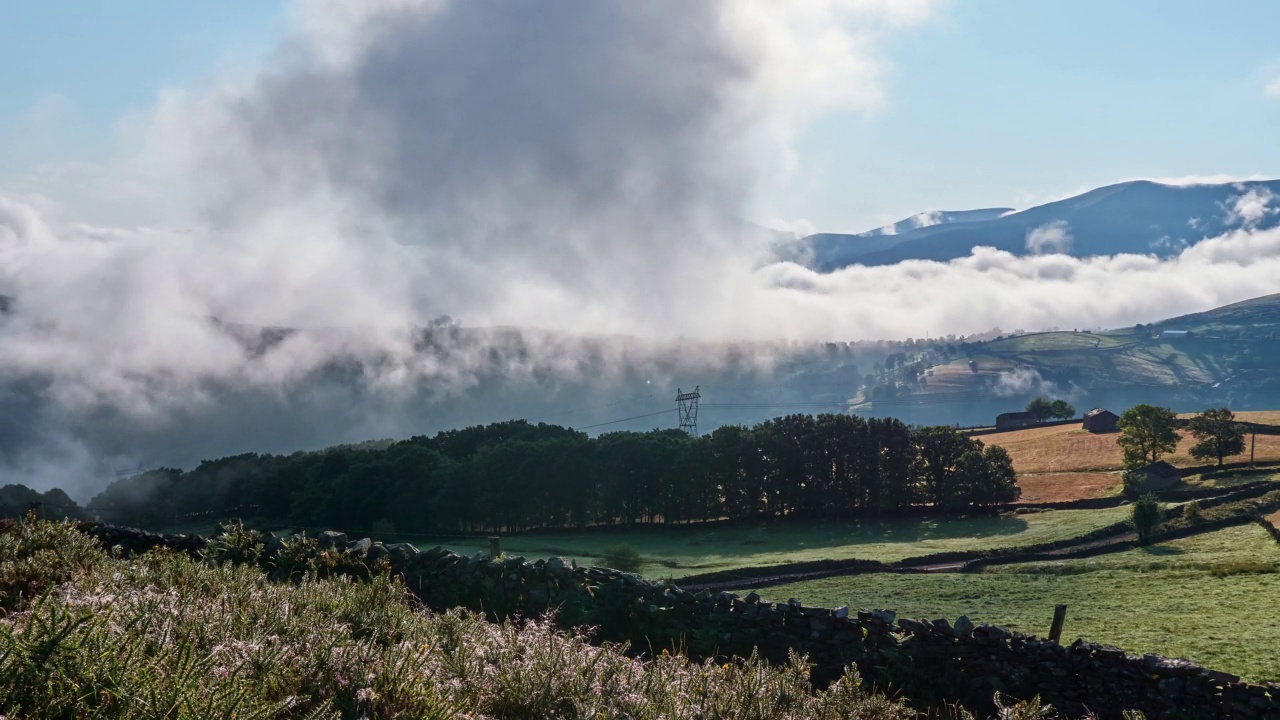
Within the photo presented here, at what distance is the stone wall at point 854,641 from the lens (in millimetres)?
14203

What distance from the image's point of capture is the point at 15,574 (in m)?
12.6

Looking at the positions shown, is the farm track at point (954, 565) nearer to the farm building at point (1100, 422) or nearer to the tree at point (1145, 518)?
the tree at point (1145, 518)

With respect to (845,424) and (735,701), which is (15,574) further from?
(845,424)

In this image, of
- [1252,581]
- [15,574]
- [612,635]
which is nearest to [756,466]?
[1252,581]

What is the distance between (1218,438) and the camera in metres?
104

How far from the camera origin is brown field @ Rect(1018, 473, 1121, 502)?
9281cm

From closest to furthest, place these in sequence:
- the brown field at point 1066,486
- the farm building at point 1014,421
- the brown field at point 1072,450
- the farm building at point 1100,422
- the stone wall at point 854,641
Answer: the stone wall at point 854,641 < the brown field at point 1066,486 < the brown field at point 1072,450 < the farm building at point 1100,422 < the farm building at point 1014,421

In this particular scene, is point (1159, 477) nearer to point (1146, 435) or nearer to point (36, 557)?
point (1146, 435)

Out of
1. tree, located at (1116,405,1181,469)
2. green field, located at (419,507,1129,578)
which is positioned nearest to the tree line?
green field, located at (419,507,1129,578)

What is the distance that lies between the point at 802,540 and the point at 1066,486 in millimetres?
38530

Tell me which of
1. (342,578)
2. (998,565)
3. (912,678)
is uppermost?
(342,578)

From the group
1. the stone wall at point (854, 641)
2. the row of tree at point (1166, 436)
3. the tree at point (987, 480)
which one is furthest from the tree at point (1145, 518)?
the stone wall at point (854, 641)

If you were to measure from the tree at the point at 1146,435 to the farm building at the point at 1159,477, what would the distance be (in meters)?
10.9

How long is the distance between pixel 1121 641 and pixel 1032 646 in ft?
52.9
